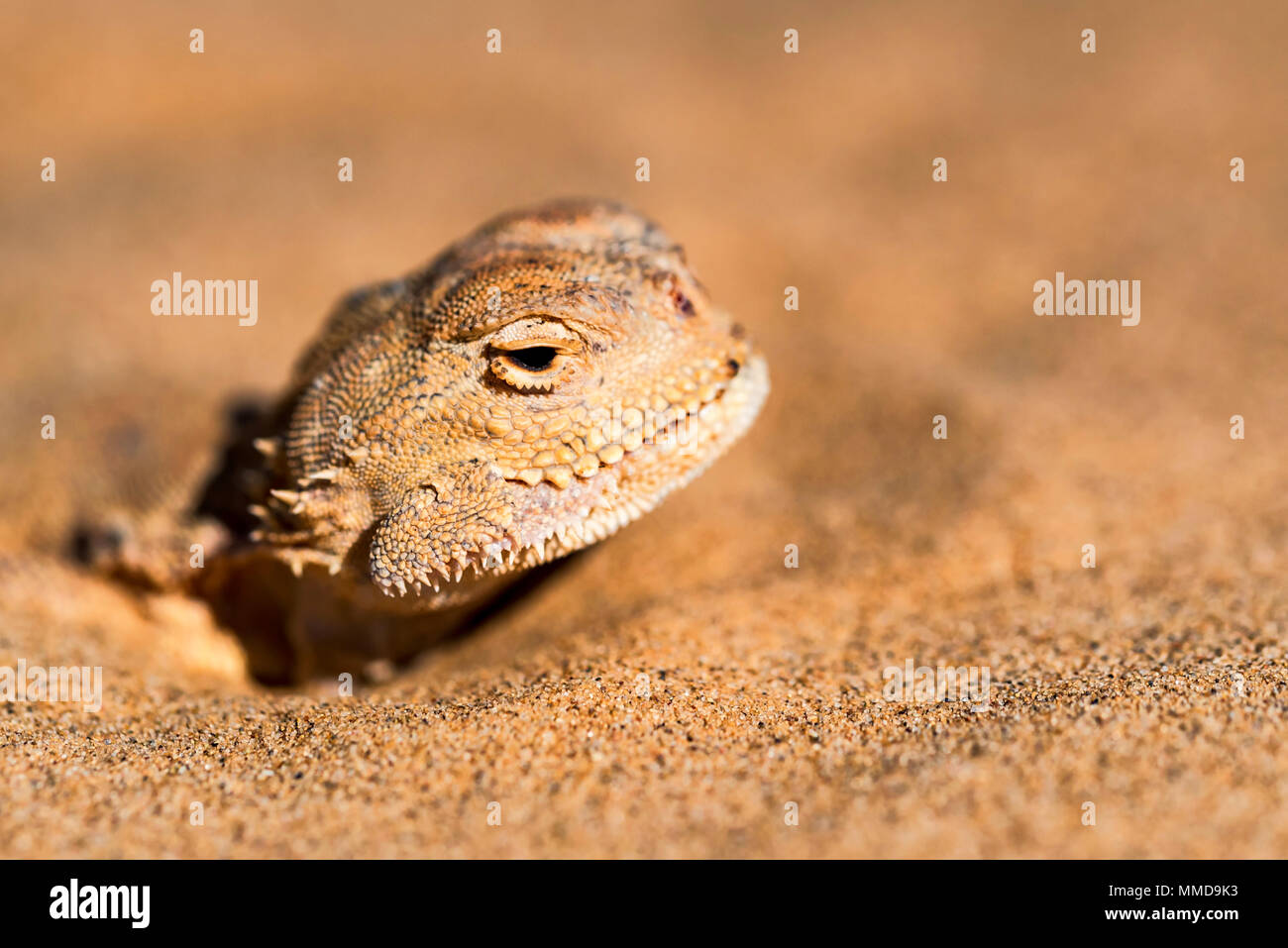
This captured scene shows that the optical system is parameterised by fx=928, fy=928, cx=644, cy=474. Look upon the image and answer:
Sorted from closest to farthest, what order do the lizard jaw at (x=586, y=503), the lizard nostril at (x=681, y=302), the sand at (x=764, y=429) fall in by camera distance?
the sand at (x=764, y=429)
the lizard jaw at (x=586, y=503)
the lizard nostril at (x=681, y=302)

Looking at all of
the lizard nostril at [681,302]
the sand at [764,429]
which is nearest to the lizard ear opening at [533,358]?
the lizard nostril at [681,302]

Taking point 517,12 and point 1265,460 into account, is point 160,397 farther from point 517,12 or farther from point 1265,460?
point 517,12

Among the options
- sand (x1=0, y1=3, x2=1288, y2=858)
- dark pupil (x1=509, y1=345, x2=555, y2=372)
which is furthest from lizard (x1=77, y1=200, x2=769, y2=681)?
sand (x1=0, y1=3, x2=1288, y2=858)

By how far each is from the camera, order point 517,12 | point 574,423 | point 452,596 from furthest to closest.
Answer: point 517,12
point 452,596
point 574,423

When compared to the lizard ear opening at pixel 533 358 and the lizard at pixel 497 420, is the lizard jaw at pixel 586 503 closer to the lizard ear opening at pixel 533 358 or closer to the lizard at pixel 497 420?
the lizard at pixel 497 420

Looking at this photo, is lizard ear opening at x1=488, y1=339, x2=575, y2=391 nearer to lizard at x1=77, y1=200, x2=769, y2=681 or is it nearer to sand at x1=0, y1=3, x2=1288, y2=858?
lizard at x1=77, y1=200, x2=769, y2=681

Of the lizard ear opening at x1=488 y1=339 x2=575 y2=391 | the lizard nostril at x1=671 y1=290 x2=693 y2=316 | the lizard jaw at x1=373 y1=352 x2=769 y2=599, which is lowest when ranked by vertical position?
the lizard jaw at x1=373 y1=352 x2=769 y2=599

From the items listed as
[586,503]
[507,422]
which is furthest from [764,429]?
[507,422]
